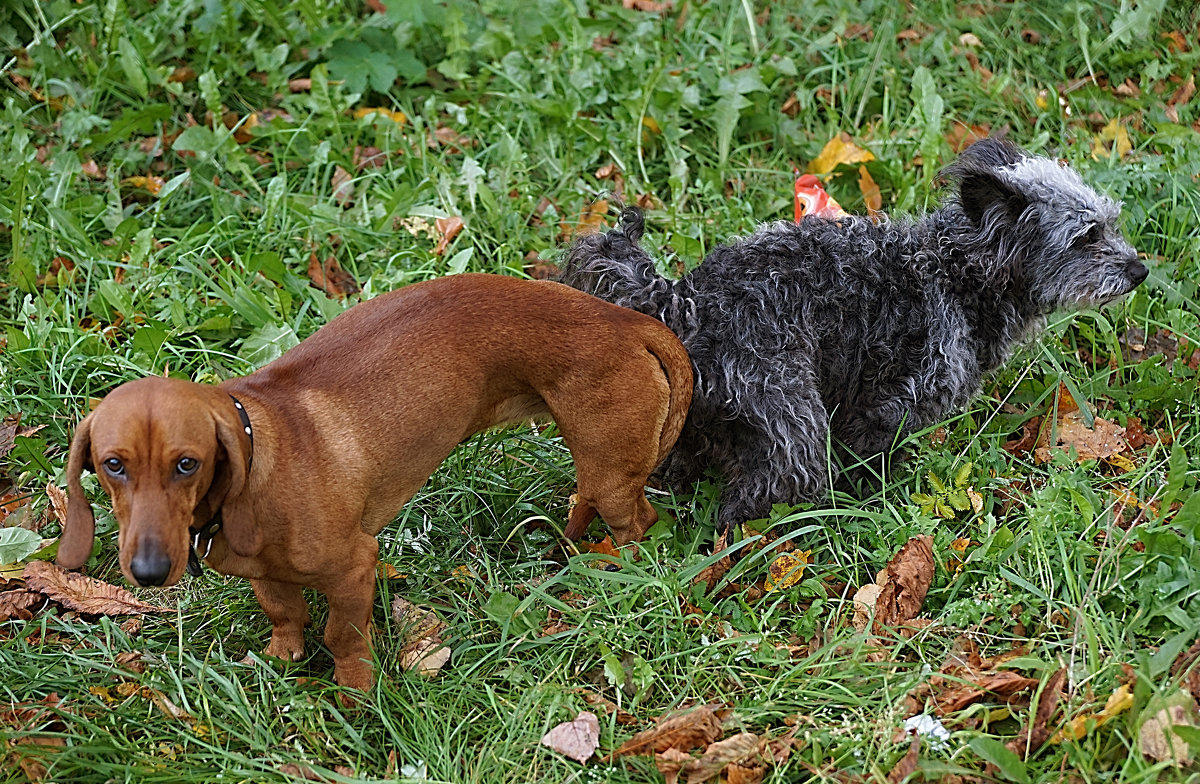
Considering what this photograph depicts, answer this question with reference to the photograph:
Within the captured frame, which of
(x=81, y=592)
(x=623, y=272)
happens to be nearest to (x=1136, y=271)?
(x=623, y=272)

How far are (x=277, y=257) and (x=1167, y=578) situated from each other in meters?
3.38

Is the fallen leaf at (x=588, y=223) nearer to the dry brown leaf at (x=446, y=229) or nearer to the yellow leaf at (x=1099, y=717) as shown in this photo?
the dry brown leaf at (x=446, y=229)

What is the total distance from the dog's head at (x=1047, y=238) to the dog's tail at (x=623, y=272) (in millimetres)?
1113

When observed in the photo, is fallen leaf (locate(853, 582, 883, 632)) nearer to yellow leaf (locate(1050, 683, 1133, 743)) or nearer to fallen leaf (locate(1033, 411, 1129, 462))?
yellow leaf (locate(1050, 683, 1133, 743))

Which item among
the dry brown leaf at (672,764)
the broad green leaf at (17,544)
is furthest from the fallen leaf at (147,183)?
the dry brown leaf at (672,764)

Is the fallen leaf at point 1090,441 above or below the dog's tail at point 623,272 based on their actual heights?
below

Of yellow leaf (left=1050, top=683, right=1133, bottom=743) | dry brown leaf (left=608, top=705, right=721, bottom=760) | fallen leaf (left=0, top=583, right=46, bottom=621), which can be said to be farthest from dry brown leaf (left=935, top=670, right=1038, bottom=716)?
fallen leaf (left=0, top=583, right=46, bottom=621)

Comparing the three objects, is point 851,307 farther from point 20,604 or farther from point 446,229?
point 20,604

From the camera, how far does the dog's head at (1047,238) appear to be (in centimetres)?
377

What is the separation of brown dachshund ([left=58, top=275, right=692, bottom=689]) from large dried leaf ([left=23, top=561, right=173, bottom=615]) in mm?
464

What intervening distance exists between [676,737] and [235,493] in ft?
4.29

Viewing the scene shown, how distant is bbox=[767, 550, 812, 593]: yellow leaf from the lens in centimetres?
350

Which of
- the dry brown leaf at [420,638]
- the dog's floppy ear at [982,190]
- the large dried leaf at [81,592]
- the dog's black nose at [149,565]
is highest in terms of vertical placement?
the dog's floppy ear at [982,190]

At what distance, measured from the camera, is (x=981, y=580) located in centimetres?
343
